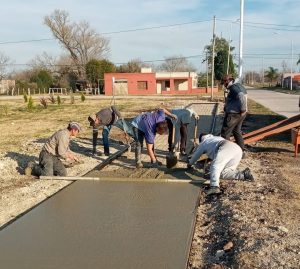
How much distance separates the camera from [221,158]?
6648 mm

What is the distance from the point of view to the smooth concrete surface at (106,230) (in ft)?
14.0

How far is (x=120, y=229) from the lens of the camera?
5125 mm

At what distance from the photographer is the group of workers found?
6.82 m

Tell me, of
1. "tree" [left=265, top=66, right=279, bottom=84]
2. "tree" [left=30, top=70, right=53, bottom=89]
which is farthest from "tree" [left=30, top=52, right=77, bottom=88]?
"tree" [left=265, top=66, right=279, bottom=84]

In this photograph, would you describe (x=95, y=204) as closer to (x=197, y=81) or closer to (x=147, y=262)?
(x=147, y=262)

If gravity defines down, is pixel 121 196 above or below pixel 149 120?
below

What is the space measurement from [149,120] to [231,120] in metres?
2.13

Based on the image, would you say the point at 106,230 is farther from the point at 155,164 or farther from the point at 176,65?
the point at 176,65

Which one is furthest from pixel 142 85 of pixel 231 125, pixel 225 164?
pixel 225 164

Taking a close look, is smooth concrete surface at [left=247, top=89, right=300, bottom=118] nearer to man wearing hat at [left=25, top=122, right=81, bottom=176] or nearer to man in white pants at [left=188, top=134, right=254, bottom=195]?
man in white pants at [left=188, top=134, right=254, bottom=195]

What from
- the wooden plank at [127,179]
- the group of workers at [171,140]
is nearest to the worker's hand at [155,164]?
the group of workers at [171,140]

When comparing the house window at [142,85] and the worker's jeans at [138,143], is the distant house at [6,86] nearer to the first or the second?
the house window at [142,85]

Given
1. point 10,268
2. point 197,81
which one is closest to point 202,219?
point 10,268

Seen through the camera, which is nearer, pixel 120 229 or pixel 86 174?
pixel 120 229
